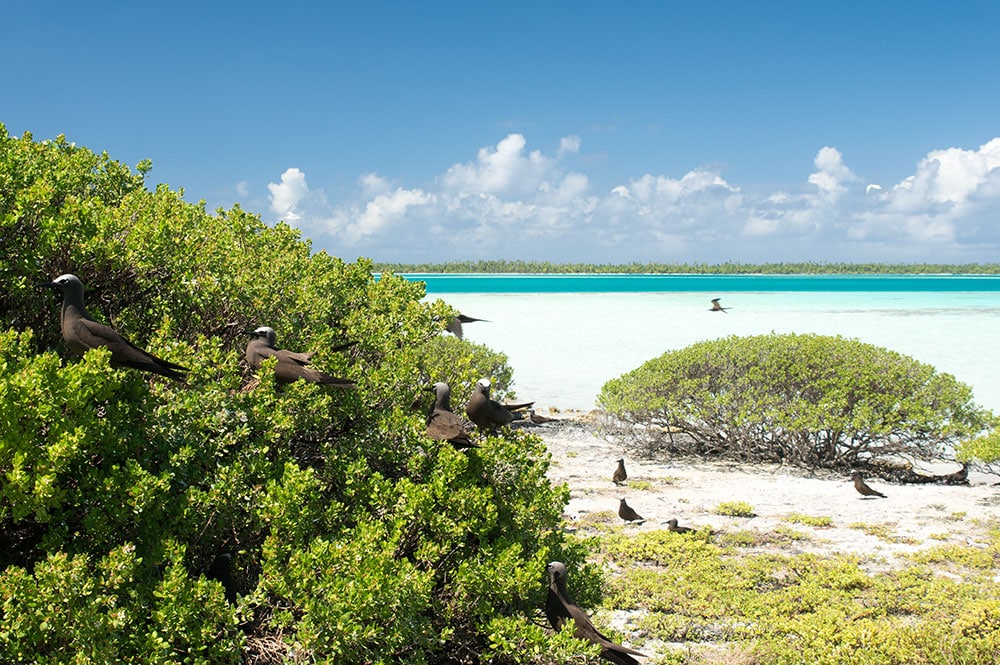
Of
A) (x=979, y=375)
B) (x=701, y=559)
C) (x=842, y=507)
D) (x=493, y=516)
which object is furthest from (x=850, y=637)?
(x=979, y=375)

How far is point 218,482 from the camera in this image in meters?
3.72

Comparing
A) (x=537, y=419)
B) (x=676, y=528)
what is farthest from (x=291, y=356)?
(x=537, y=419)

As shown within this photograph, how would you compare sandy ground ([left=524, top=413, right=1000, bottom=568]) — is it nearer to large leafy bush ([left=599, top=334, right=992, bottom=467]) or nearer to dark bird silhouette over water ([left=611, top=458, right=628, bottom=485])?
dark bird silhouette over water ([left=611, top=458, right=628, bottom=485])

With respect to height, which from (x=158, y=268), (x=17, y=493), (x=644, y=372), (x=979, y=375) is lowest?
(x=979, y=375)

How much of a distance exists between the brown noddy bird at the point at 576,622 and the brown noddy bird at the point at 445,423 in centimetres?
95

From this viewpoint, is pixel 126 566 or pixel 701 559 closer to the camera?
pixel 126 566

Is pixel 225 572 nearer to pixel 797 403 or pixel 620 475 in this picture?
pixel 620 475

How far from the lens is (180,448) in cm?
374

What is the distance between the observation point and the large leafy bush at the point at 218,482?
10.7ft

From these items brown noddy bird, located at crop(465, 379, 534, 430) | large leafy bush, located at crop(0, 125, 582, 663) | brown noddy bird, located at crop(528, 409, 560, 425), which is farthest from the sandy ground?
large leafy bush, located at crop(0, 125, 582, 663)

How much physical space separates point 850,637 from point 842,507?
484 centimetres

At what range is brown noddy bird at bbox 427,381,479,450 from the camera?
4.57 m

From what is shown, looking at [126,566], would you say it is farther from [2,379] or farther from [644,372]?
[644,372]

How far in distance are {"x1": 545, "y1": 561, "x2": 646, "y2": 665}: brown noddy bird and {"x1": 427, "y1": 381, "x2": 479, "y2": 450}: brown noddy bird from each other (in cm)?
95
